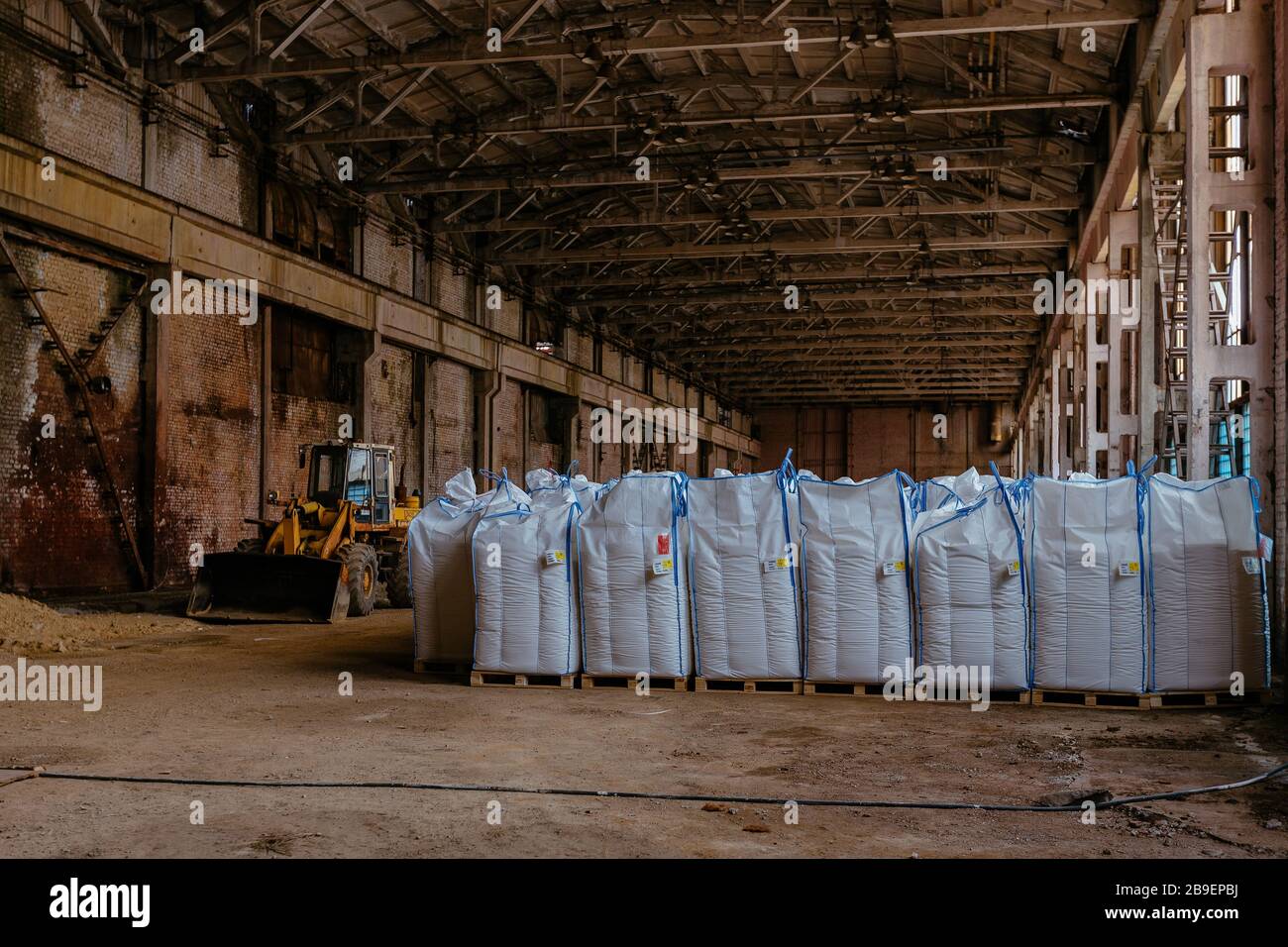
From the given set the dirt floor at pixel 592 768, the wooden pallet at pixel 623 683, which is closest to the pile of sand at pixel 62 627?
the dirt floor at pixel 592 768

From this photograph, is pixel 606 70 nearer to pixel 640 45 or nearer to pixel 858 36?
pixel 640 45

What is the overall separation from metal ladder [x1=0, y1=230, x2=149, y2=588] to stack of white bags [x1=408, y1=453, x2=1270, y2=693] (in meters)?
7.54

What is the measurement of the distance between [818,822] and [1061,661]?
153 inches

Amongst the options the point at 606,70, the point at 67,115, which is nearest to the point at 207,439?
the point at 67,115

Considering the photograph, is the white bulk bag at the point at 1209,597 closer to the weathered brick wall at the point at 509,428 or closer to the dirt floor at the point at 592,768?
the dirt floor at the point at 592,768

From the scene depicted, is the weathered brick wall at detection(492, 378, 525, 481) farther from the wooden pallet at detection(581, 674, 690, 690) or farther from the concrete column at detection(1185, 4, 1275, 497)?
the concrete column at detection(1185, 4, 1275, 497)

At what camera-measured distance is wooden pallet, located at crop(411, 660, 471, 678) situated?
9.56m

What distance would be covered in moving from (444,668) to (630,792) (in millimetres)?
4600

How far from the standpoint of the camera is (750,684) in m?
8.66

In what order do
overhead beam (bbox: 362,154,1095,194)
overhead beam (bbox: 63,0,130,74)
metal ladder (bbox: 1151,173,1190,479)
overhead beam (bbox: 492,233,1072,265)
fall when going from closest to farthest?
metal ladder (bbox: 1151,173,1190,479), overhead beam (bbox: 63,0,130,74), overhead beam (bbox: 362,154,1095,194), overhead beam (bbox: 492,233,1072,265)

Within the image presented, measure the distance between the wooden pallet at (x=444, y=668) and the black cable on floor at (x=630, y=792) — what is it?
154 inches

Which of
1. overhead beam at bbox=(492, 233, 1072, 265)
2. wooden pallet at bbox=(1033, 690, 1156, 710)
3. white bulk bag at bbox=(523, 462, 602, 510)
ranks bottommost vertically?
wooden pallet at bbox=(1033, 690, 1156, 710)

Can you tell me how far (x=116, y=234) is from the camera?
14672mm

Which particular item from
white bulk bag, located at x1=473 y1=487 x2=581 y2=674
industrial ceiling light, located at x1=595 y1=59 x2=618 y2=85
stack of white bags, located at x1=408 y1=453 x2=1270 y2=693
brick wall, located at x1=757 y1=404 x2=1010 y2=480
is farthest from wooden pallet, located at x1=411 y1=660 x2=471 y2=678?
brick wall, located at x1=757 y1=404 x2=1010 y2=480
